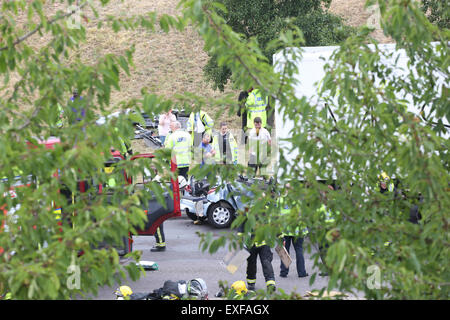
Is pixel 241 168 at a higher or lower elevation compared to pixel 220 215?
higher

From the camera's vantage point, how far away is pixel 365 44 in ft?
12.6

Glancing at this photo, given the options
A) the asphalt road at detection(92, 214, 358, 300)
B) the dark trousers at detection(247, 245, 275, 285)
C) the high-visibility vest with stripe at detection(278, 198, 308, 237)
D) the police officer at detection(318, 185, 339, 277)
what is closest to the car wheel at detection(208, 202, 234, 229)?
the asphalt road at detection(92, 214, 358, 300)

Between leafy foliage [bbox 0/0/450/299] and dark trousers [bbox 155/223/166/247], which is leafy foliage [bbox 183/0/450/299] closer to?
leafy foliage [bbox 0/0/450/299]

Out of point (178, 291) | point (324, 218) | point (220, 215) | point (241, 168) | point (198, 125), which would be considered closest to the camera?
point (324, 218)

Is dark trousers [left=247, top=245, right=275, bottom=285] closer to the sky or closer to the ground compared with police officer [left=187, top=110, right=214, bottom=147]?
closer to the ground

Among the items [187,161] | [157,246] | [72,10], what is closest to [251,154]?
[72,10]

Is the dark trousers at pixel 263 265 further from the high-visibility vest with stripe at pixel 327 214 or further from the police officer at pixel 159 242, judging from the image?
the high-visibility vest with stripe at pixel 327 214

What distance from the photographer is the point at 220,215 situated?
13555 millimetres

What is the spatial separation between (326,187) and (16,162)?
1717 mm

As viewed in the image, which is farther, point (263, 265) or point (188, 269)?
point (188, 269)

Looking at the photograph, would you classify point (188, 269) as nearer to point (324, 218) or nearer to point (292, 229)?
point (292, 229)

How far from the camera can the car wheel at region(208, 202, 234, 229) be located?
532 inches

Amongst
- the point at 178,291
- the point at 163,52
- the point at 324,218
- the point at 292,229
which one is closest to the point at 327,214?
the point at 324,218
